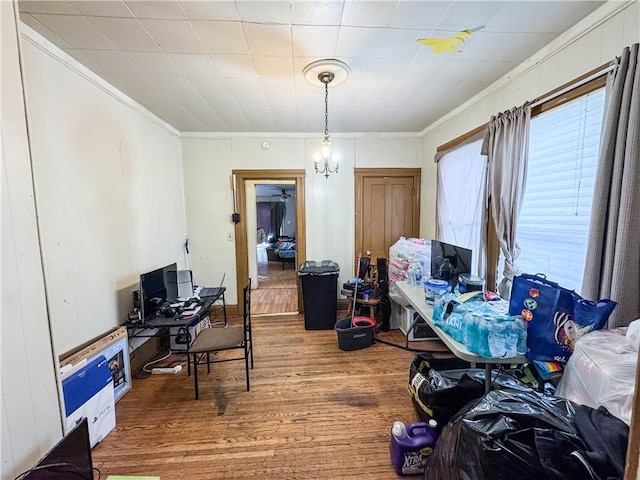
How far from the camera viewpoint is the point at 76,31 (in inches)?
66.4

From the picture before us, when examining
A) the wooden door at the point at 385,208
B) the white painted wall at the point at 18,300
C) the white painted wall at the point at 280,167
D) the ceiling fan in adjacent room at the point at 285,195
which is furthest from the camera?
the ceiling fan in adjacent room at the point at 285,195

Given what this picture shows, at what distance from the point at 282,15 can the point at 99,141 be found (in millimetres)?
1780

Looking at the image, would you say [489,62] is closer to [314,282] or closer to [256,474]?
[314,282]

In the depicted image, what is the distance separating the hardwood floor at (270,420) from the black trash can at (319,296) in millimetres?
628

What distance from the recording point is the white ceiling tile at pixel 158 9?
1.45m

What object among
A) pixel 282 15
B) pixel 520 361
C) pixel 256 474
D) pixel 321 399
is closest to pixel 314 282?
pixel 321 399

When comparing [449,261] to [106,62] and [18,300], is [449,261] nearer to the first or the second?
[18,300]

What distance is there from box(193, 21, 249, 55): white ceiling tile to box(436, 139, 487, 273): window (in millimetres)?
2242

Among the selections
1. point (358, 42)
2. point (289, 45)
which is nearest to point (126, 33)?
point (289, 45)

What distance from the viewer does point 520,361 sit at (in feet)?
4.79

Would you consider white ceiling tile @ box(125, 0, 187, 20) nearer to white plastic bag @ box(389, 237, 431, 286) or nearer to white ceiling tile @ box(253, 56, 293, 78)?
white ceiling tile @ box(253, 56, 293, 78)

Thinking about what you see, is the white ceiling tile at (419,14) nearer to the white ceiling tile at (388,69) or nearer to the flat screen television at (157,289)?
the white ceiling tile at (388,69)

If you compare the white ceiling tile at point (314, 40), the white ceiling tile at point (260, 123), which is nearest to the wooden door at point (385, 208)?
the white ceiling tile at point (260, 123)

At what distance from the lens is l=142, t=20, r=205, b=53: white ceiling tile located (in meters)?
1.61
